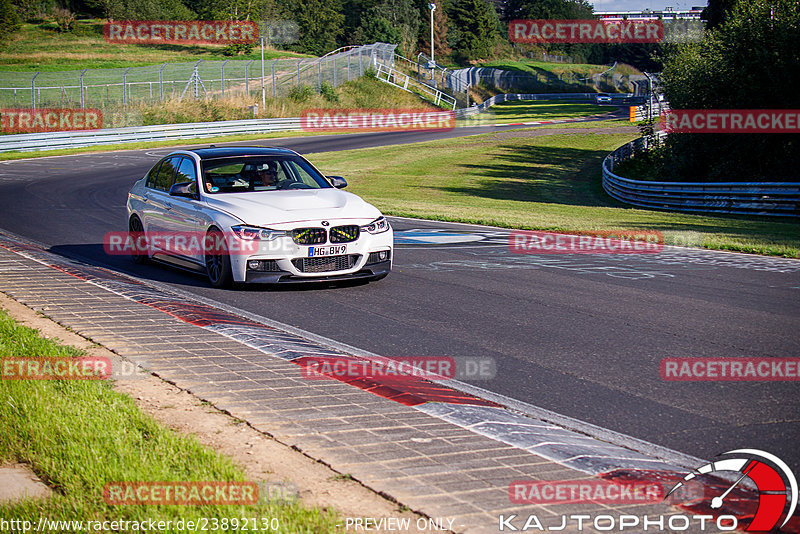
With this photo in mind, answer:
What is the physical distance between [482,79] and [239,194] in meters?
Answer: 83.7

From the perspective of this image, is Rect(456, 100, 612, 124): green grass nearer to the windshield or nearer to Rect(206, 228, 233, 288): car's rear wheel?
the windshield

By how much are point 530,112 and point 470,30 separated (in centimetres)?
4830

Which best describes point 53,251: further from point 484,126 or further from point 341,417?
point 484,126

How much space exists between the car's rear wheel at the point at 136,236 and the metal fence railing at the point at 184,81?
117 feet

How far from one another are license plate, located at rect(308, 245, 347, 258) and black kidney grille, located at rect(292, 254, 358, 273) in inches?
1.9

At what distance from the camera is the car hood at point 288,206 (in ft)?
32.2

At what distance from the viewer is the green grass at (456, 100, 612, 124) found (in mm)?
68062

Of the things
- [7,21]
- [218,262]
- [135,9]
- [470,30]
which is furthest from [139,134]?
[470,30]

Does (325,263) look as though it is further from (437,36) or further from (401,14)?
(437,36)

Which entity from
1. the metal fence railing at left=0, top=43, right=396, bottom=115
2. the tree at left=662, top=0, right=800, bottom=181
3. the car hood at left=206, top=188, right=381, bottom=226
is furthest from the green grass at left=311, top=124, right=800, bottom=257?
the metal fence railing at left=0, top=43, right=396, bottom=115

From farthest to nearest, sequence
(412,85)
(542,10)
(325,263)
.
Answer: (542,10) < (412,85) < (325,263)

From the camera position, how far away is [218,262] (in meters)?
10.0

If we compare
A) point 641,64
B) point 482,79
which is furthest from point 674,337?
point 641,64

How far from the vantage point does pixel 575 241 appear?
48.2 feet
